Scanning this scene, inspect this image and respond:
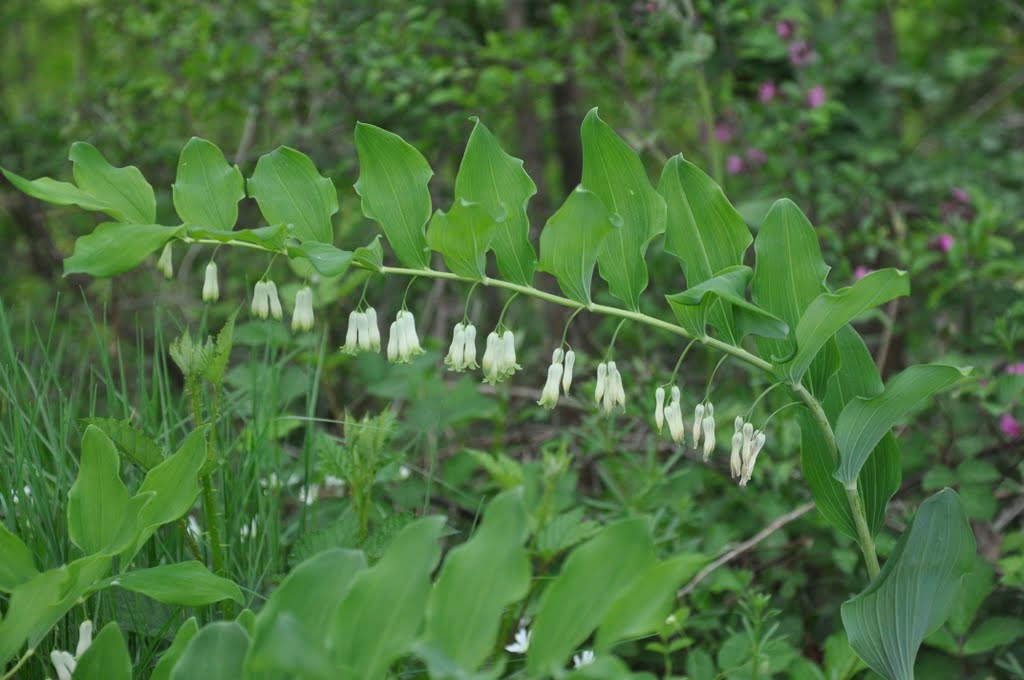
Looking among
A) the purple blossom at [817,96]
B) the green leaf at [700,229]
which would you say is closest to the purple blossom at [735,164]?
the purple blossom at [817,96]

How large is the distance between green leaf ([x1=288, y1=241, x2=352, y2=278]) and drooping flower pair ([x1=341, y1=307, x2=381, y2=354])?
7.6 inches

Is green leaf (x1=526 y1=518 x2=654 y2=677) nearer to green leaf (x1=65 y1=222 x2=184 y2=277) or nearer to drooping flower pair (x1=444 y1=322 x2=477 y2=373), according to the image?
drooping flower pair (x1=444 y1=322 x2=477 y2=373)

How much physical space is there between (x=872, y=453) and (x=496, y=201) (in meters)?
0.83

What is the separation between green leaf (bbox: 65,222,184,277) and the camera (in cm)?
136

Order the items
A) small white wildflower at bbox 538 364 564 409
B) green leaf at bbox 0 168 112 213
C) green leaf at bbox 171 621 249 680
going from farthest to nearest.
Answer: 1. small white wildflower at bbox 538 364 564 409
2. green leaf at bbox 0 168 112 213
3. green leaf at bbox 171 621 249 680

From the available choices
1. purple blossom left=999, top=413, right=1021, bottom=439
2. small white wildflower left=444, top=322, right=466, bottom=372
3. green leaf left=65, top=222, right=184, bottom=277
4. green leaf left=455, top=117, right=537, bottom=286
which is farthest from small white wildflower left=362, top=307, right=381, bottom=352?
purple blossom left=999, top=413, right=1021, bottom=439

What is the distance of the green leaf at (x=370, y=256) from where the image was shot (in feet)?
4.93

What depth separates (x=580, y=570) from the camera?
1.07 meters

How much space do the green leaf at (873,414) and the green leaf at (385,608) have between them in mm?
848

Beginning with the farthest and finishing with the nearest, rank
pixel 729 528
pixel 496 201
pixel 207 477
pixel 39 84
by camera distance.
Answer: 1. pixel 39 84
2. pixel 729 528
3. pixel 207 477
4. pixel 496 201

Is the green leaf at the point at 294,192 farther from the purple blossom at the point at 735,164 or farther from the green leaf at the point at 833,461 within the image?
the purple blossom at the point at 735,164

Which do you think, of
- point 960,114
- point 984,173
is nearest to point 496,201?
point 984,173

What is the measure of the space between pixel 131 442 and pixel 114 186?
16.7 inches

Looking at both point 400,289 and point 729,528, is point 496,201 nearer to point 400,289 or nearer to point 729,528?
point 729,528
